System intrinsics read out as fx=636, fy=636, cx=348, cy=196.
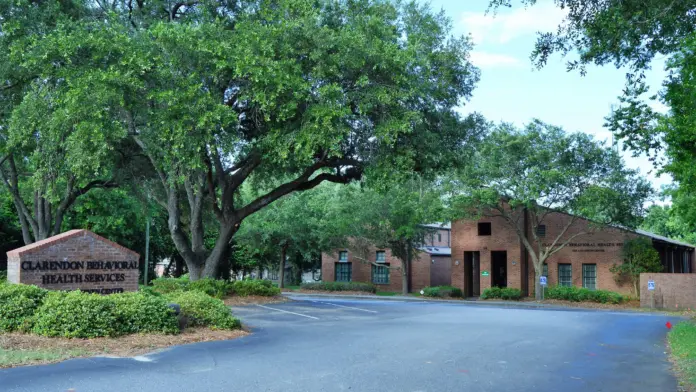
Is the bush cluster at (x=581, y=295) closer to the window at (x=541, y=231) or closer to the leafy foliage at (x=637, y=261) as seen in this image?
the leafy foliage at (x=637, y=261)

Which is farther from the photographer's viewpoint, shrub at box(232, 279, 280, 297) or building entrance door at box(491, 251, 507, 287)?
building entrance door at box(491, 251, 507, 287)

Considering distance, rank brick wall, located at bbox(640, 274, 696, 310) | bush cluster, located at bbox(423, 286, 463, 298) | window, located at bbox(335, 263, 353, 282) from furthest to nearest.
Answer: window, located at bbox(335, 263, 353, 282) → bush cluster, located at bbox(423, 286, 463, 298) → brick wall, located at bbox(640, 274, 696, 310)

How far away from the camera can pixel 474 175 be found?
3378 cm

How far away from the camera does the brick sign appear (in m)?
13.7

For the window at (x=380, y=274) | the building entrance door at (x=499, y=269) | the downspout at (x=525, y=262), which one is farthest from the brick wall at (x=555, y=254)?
the window at (x=380, y=274)

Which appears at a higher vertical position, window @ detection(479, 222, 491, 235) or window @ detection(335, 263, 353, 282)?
window @ detection(479, 222, 491, 235)

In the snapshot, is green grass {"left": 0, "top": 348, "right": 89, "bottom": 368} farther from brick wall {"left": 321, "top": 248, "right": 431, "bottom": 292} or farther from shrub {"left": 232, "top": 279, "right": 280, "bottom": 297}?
brick wall {"left": 321, "top": 248, "right": 431, "bottom": 292}

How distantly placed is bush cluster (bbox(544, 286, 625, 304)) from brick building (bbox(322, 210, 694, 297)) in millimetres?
2519

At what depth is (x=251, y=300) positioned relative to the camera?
24.1 meters

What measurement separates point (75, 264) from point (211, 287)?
8376mm

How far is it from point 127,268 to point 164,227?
32946mm

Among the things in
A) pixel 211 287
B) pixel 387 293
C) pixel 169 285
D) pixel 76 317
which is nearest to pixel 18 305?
pixel 76 317

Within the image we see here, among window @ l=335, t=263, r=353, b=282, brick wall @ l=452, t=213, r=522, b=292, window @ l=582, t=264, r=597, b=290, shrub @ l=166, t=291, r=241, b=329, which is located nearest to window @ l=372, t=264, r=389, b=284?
window @ l=335, t=263, r=353, b=282

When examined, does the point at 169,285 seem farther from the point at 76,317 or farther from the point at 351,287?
the point at 351,287
